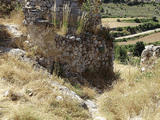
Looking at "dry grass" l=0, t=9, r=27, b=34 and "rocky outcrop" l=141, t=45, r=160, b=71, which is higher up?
"dry grass" l=0, t=9, r=27, b=34

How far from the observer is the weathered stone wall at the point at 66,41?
5.74 meters

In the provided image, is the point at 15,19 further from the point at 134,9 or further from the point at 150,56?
the point at 134,9

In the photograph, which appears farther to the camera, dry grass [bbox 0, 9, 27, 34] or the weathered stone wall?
dry grass [bbox 0, 9, 27, 34]

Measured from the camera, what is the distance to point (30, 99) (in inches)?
147

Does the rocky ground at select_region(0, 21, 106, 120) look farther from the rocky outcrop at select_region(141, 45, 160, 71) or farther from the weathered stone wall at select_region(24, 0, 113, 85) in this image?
the rocky outcrop at select_region(141, 45, 160, 71)

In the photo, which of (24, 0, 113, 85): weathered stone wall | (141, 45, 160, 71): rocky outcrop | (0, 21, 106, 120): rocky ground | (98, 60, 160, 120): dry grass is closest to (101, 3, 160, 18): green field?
(24, 0, 113, 85): weathered stone wall

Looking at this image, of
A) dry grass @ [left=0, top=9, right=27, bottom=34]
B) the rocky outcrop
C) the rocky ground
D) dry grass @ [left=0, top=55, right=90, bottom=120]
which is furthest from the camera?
dry grass @ [left=0, top=9, right=27, bottom=34]

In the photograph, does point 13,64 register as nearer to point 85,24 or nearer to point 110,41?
point 85,24

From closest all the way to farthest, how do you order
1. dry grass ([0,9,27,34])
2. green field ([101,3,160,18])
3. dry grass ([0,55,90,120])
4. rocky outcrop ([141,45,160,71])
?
dry grass ([0,55,90,120]), rocky outcrop ([141,45,160,71]), dry grass ([0,9,27,34]), green field ([101,3,160,18])

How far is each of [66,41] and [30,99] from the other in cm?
270

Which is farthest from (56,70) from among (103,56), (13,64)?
(103,56)

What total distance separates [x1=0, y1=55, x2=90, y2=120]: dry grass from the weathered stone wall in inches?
41.4

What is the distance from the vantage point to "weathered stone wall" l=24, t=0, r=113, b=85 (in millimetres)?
5742

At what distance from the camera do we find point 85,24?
255 inches
